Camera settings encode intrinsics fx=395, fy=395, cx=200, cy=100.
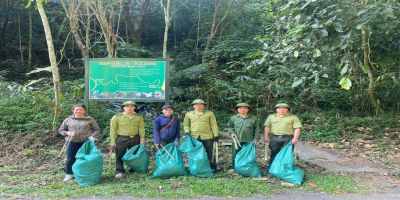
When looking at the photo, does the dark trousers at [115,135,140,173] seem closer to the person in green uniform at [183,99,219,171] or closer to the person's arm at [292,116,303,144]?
the person in green uniform at [183,99,219,171]

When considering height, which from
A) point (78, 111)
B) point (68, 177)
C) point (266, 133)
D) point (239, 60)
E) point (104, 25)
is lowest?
point (68, 177)

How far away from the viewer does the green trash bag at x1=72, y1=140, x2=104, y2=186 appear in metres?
5.95

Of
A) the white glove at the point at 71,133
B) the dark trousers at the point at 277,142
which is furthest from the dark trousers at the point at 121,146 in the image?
the dark trousers at the point at 277,142

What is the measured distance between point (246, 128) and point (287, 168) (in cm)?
95

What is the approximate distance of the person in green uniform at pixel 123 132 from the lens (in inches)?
258

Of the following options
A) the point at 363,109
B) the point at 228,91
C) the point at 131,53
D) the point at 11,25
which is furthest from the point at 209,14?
the point at 11,25

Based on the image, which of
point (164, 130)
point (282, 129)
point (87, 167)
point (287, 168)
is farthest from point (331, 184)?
point (87, 167)

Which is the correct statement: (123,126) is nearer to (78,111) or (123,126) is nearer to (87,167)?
(78,111)

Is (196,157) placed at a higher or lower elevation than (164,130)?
lower

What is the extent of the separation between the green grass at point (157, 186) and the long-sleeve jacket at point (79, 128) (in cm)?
74

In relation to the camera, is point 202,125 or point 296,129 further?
point 202,125

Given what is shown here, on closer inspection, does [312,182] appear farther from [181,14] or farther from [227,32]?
[181,14]

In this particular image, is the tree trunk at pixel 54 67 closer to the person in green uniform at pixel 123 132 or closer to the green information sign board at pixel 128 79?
the green information sign board at pixel 128 79

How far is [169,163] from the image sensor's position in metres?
6.38
